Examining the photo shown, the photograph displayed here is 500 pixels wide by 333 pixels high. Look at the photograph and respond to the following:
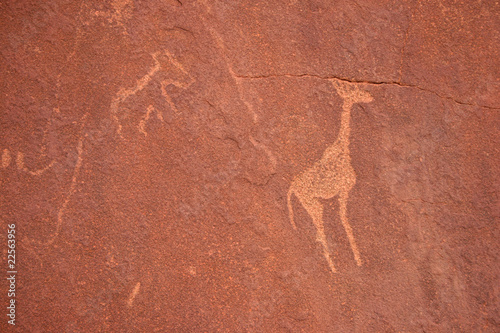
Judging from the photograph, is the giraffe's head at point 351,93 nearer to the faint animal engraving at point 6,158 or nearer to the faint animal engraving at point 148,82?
the faint animal engraving at point 148,82

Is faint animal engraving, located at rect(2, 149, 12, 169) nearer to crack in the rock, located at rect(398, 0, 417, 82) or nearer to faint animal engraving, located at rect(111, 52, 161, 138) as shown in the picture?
faint animal engraving, located at rect(111, 52, 161, 138)

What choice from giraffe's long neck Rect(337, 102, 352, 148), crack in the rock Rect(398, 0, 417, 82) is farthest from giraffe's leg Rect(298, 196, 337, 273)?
crack in the rock Rect(398, 0, 417, 82)

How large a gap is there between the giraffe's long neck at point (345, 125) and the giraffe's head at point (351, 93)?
23mm

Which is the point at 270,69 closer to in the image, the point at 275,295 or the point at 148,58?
the point at 148,58

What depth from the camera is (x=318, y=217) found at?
4.91 ft

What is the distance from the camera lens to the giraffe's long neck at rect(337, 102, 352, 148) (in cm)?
Result: 153

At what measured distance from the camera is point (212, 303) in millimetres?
1478

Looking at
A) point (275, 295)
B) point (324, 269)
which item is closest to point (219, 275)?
point (275, 295)

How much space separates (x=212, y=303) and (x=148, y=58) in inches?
41.7

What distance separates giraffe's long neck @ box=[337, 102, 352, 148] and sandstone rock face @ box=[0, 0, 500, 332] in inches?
0.7

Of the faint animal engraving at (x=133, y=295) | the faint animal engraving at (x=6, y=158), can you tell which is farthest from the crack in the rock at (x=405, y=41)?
the faint animal engraving at (x=6, y=158)

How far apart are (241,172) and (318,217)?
14.7 inches

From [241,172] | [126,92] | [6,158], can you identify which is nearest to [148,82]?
[126,92]

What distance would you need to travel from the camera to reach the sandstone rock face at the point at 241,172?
146 cm
